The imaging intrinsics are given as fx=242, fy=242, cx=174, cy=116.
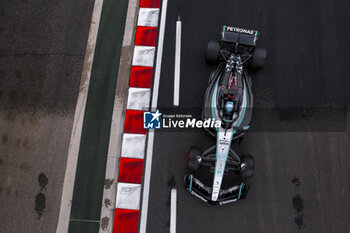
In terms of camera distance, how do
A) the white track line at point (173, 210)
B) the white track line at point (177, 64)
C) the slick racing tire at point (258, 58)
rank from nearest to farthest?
the white track line at point (173, 210) < the slick racing tire at point (258, 58) < the white track line at point (177, 64)

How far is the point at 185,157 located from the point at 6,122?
16.2ft

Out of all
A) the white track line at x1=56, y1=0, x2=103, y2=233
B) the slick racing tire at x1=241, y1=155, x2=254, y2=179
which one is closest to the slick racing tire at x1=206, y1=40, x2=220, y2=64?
the slick racing tire at x1=241, y1=155, x2=254, y2=179

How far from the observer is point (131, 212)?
19.4ft

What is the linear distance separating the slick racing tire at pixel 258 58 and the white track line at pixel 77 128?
4438 mm

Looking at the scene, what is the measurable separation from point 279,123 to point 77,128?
5.37 metres

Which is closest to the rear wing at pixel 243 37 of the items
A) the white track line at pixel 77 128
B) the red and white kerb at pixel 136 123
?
the red and white kerb at pixel 136 123

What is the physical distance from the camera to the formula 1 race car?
214 inches

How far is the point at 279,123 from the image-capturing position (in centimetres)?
642

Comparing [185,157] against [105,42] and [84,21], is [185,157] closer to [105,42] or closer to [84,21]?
[105,42]

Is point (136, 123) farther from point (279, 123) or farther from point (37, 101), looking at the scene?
point (279, 123)

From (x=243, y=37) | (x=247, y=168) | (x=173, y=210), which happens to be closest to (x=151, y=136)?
(x=173, y=210)

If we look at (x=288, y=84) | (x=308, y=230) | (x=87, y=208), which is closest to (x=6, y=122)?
(x=87, y=208)

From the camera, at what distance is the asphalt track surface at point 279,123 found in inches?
233

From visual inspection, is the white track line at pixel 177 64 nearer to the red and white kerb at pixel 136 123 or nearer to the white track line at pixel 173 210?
the red and white kerb at pixel 136 123
